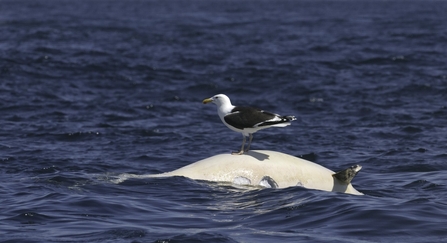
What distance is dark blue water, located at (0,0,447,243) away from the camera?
10.2 meters

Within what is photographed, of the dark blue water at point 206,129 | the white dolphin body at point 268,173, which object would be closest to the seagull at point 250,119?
the white dolphin body at point 268,173

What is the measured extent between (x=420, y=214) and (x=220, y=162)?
3055mm

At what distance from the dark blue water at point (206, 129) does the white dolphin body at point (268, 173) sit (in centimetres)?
20

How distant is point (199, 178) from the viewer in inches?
475

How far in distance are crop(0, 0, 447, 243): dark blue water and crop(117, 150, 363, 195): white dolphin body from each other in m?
0.20

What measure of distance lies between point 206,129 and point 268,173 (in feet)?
26.4

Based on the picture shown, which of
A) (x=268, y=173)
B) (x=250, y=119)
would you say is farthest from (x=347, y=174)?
(x=250, y=119)

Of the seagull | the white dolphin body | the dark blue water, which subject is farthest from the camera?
the seagull

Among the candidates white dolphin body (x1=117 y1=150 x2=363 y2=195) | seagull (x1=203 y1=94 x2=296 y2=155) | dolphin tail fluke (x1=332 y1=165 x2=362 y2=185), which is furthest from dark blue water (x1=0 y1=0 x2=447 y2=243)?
seagull (x1=203 y1=94 x2=296 y2=155)

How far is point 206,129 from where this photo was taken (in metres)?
19.8

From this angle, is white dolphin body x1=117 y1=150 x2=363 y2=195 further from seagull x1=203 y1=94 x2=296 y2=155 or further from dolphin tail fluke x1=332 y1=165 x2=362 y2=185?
seagull x1=203 y1=94 x2=296 y2=155

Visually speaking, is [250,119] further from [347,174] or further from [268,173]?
[347,174]

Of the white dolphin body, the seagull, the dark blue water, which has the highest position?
the seagull

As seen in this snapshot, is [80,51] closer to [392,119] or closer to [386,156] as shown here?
[392,119]
